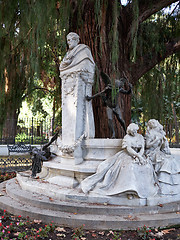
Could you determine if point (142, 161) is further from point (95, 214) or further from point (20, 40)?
point (20, 40)

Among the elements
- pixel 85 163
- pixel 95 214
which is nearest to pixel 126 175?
pixel 95 214

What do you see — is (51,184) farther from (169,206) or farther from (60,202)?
(169,206)

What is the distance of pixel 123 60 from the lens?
7.67 meters

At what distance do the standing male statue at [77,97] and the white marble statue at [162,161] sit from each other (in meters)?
1.23

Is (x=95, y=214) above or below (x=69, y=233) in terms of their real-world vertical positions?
above

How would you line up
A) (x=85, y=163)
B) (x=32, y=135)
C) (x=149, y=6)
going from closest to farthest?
(x=85, y=163) < (x=149, y=6) < (x=32, y=135)

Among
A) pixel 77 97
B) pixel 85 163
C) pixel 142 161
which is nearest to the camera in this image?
pixel 142 161

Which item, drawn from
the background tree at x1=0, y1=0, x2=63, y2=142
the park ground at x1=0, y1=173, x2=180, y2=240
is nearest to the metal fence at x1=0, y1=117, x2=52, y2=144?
the background tree at x1=0, y1=0, x2=63, y2=142

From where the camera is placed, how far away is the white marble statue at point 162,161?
4.44m

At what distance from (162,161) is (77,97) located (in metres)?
2.13

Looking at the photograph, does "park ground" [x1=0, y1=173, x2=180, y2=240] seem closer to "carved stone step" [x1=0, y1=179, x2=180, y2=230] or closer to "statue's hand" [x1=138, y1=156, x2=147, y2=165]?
"carved stone step" [x1=0, y1=179, x2=180, y2=230]

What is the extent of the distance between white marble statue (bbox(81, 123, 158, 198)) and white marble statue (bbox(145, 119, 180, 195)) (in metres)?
0.19

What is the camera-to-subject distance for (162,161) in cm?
463

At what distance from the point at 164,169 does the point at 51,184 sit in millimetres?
2226
